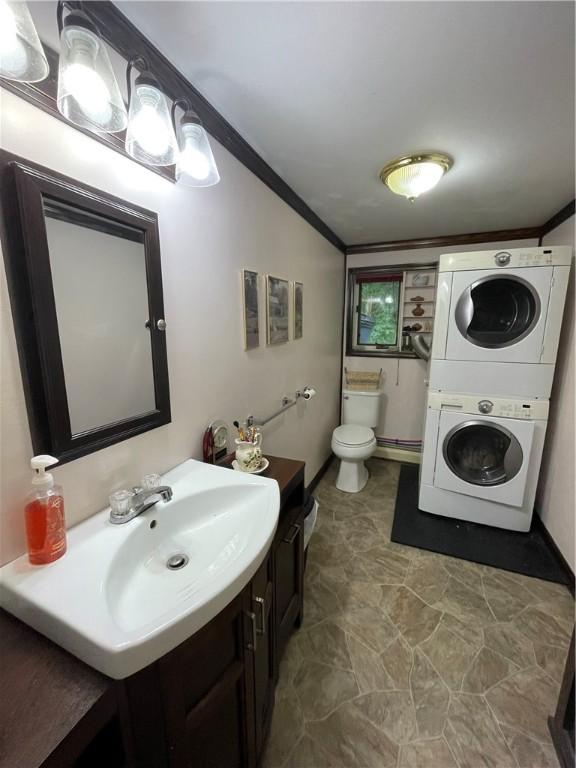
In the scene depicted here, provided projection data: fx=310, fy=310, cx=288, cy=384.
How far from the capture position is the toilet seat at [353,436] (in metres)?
2.55

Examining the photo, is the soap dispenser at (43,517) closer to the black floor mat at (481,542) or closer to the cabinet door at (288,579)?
the cabinet door at (288,579)

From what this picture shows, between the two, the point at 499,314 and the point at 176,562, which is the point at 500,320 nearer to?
the point at 499,314

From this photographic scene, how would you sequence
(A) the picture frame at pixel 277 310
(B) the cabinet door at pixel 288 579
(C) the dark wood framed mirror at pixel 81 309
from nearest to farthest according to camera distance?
1. (C) the dark wood framed mirror at pixel 81 309
2. (B) the cabinet door at pixel 288 579
3. (A) the picture frame at pixel 277 310

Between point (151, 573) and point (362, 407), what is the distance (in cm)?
240

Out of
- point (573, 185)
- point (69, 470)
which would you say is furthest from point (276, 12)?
point (573, 185)

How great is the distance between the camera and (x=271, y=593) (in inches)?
41.7

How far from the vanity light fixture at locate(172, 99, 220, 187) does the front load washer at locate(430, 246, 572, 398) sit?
62.6 inches

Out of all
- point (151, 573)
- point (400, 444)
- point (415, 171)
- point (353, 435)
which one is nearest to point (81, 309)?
point (151, 573)

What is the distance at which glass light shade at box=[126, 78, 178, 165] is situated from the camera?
0.83m

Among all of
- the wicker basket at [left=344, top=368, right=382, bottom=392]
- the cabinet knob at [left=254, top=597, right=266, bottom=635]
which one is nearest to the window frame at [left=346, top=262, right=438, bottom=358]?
the wicker basket at [left=344, top=368, right=382, bottom=392]

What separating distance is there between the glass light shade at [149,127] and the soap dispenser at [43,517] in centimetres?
Answer: 87

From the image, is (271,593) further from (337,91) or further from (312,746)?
(337,91)

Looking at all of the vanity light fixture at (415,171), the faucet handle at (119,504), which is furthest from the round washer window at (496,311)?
the faucet handle at (119,504)

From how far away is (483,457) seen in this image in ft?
7.23
